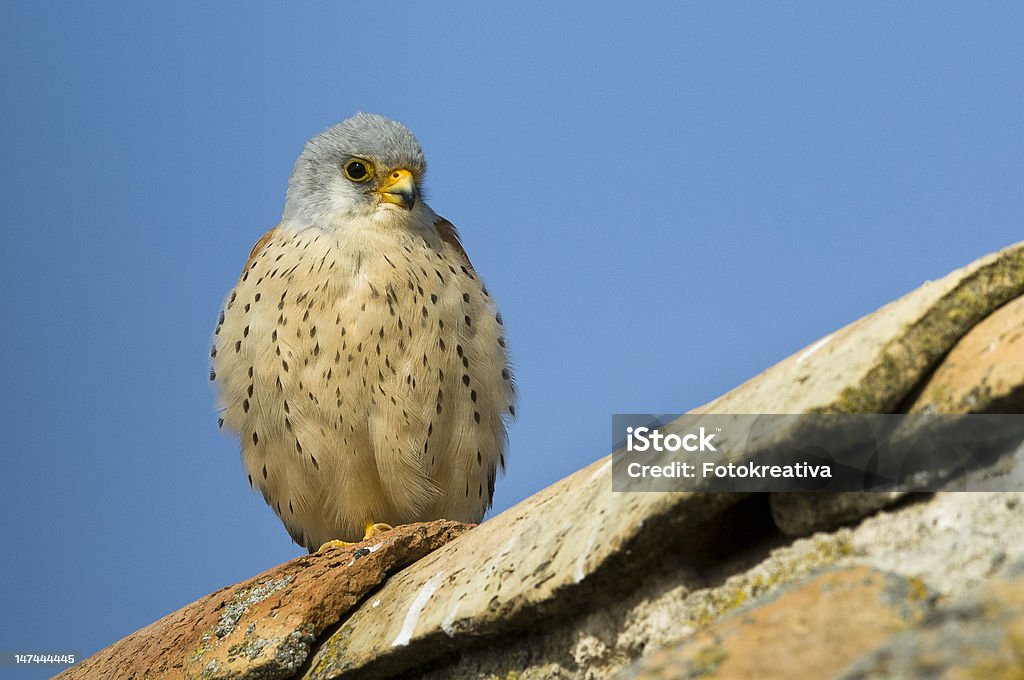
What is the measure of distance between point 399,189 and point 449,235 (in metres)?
0.34

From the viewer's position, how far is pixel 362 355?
4297mm

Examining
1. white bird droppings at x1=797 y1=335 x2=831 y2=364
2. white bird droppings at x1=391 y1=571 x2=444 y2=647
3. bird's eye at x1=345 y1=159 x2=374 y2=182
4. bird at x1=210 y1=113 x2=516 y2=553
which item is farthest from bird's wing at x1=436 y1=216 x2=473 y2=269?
white bird droppings at x1=797 y1=335 x2=831 y2=364

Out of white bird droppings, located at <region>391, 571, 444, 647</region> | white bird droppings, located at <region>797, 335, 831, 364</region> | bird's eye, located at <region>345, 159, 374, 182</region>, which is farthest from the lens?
bird's eye, located at <region>345, 159, 374, 182</region>

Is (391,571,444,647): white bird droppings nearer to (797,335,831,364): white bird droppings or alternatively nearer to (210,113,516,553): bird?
(797,335,831,364): white bird droppings

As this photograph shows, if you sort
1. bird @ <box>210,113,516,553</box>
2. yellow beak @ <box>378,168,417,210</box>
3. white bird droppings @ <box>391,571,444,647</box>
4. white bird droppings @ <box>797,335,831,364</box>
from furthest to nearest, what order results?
1. yellow beak @ <box>378,168,417,210</box>
2. bird @ <box>210,113,516,553</box>
3. white bird droppings @ <box>391,571,444,647</box>
4. white bird droppings @ <box>797,335,831,364</box>

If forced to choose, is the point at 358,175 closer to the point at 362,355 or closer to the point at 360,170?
the point at 360,170

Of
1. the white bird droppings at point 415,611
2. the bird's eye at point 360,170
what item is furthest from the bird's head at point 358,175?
the white bird droppings at point 415,611

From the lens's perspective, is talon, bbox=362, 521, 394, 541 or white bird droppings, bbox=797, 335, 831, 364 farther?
talon, bbox=362, 521, 394, 541

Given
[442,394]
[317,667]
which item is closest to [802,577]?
[317,667]

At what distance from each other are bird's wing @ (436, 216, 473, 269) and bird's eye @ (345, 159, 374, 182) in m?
0.36

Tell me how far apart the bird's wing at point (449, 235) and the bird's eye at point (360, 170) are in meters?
0.36

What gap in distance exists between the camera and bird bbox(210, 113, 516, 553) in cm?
434

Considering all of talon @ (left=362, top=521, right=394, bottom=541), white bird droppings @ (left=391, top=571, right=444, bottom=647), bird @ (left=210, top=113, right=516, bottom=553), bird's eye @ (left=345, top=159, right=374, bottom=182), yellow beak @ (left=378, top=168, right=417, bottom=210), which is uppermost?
bird's eye @ (left=345, top=159, right=374, bottom=182)

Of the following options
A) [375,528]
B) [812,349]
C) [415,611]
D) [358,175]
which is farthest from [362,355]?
[812,349]
